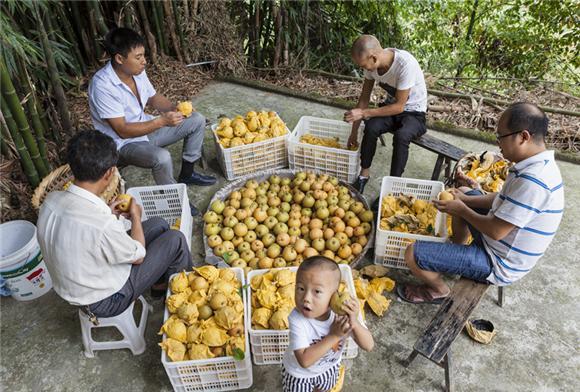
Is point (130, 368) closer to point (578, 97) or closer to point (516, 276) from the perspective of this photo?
point (516, 276)

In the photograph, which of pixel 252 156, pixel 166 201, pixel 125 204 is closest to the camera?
pixel 125 204

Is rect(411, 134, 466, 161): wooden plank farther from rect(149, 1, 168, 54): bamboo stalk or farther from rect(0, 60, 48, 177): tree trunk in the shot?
rect(149, 1, 168, 54): bamboo stalk

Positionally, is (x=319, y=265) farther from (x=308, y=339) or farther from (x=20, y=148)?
(x=20, y=148)

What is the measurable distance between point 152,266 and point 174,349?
23.1 inches

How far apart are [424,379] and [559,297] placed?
4.81 ft

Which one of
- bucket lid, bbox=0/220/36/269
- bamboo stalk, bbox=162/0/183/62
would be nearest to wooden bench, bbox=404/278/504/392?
bucket lid, bbox=0/220/36/269

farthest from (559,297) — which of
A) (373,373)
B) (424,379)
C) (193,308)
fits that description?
(193,308)

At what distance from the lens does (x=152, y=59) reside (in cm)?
606

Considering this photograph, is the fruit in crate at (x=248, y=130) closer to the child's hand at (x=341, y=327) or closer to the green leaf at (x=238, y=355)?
the green leaf at (x=238, y=355)

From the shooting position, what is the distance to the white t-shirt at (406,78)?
12.4 ft

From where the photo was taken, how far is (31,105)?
361 cm

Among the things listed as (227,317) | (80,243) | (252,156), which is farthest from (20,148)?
(227,317)

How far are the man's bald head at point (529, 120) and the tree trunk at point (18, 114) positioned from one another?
3.63 metres

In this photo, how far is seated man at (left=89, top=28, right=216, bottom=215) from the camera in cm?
345
